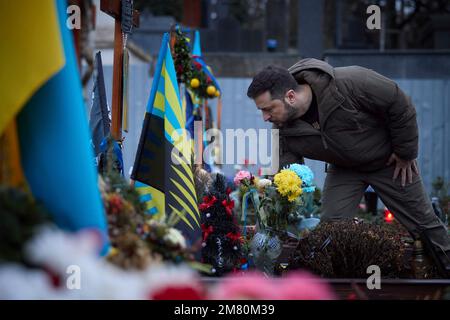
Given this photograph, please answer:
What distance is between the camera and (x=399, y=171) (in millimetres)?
4348

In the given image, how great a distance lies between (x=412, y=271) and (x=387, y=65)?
7742mm

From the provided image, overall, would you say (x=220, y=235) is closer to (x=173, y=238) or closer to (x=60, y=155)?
(x=173, y=238)

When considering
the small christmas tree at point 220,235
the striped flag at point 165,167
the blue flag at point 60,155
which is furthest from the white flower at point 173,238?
the small christmas tree at point 220,235

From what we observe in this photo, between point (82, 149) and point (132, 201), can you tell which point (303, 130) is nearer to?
point (132, 201)

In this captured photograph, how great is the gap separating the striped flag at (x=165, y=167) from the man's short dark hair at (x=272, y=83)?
83 cm

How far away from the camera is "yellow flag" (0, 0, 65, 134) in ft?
6.74

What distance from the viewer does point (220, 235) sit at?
395cm

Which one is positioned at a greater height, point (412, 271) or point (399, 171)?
point (399, 171)

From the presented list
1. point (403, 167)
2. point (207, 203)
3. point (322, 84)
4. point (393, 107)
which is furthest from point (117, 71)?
point (403, 167)

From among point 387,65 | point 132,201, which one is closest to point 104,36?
point 387,65

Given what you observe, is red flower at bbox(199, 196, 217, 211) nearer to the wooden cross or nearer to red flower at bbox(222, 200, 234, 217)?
red flower at bbox(222, 200, 234, 217)

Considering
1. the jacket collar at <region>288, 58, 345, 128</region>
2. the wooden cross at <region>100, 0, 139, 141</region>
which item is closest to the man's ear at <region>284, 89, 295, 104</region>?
the jacket collar at <region>288, 58, 345, 128</region>

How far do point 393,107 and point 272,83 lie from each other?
73cm
